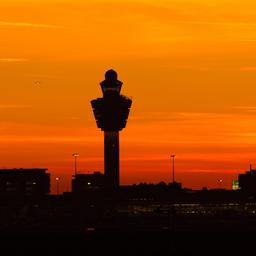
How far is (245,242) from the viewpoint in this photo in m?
139

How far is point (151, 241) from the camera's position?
139500 millimetres

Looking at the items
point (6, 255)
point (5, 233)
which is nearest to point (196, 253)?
point (6, 255)

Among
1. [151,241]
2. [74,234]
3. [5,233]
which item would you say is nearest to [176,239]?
[151,241]

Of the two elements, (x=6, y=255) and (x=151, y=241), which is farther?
(x=151, y=241)

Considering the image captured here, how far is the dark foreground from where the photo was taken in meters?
129

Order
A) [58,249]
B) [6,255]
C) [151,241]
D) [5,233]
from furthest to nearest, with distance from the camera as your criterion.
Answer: [5,233] → [151,241] → [58,249] → [6,255]

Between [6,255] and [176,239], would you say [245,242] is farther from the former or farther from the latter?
[6,255]

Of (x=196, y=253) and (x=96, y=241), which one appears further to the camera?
(x=96, y=241)

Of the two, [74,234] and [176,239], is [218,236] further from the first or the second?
[74,234]

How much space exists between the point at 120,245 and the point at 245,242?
54.1 feet

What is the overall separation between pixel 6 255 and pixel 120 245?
18.6 meters

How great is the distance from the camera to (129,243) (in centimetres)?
13775

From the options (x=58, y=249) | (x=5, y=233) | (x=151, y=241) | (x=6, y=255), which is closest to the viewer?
A: (x=6, y=255)

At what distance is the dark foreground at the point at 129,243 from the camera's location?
129 meters
